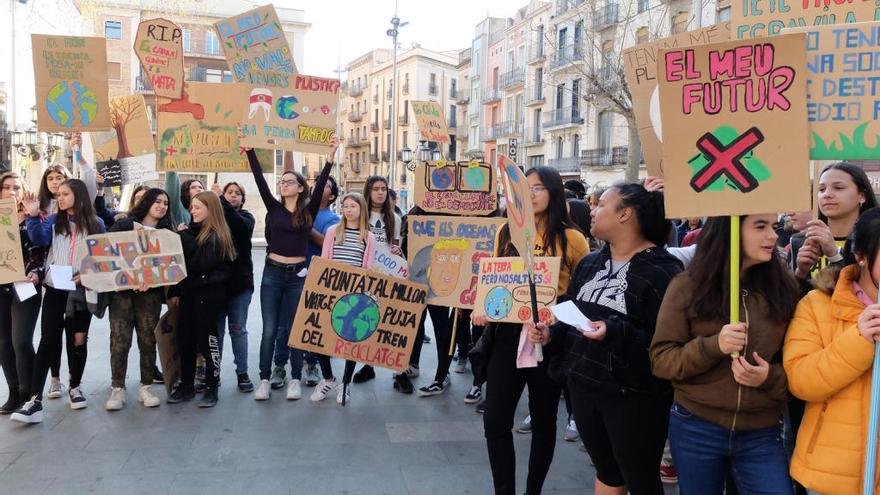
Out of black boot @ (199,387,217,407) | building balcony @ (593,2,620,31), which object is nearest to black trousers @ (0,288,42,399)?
black boot @ (199,387,217,407)

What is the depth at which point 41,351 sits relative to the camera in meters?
5.37

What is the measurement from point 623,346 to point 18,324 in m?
4.73

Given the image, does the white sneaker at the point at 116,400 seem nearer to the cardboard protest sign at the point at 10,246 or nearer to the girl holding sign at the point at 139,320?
the girl holding sign at the point at 139,320

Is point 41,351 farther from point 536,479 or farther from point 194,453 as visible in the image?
point 536,479

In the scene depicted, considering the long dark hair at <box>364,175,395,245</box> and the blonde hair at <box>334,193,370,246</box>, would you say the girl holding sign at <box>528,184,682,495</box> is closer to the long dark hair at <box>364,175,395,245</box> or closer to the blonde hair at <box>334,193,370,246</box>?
the blonde hair at <box>334,193,370,246</box>

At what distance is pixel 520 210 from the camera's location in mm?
3350

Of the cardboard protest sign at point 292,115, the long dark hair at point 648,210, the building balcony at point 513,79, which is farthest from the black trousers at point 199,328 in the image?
the building balcony at point 513,79

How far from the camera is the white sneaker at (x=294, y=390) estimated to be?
6.04m

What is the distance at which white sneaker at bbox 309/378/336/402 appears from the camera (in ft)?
19.8

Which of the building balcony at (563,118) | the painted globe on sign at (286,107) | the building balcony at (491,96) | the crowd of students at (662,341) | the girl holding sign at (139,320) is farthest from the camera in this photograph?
the building balcony at (491,96)

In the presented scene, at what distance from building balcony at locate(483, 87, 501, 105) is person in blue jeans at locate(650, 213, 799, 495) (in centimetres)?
4813

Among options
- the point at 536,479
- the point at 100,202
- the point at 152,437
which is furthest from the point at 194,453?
the point at 100,202

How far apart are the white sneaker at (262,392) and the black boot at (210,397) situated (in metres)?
0.34

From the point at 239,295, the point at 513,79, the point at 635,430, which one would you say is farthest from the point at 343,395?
the point at 513,79
